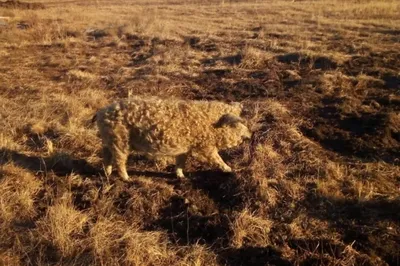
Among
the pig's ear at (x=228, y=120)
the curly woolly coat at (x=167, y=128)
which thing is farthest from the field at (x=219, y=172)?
the pig's ear at (x=228, y=120)

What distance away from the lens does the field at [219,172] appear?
14.1ft

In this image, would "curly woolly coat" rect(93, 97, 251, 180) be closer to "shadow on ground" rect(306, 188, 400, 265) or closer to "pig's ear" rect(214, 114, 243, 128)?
"pig's ear" rect(214, 114, 243, 128)

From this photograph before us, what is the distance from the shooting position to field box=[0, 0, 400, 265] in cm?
429

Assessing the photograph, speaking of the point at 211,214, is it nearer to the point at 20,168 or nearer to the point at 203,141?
the point at 203,141

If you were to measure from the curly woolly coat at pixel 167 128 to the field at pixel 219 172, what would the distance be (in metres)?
0.51

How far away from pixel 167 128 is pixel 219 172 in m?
1.16

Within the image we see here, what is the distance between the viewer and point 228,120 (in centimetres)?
524

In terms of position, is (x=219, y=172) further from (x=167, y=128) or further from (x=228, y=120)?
(x=167, y=128)

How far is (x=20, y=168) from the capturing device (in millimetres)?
5738

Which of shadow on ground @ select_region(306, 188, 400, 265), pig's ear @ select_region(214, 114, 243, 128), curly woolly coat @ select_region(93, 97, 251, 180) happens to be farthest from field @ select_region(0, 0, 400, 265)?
pig's ear @ select_region(214, 114, 243, 128)

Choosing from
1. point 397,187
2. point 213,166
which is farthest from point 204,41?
point 397,187

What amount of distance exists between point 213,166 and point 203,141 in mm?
692

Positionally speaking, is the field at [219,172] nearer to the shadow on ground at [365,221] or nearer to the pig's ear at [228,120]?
the shadow on ground at [365,221]

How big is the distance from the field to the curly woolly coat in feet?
1.67
